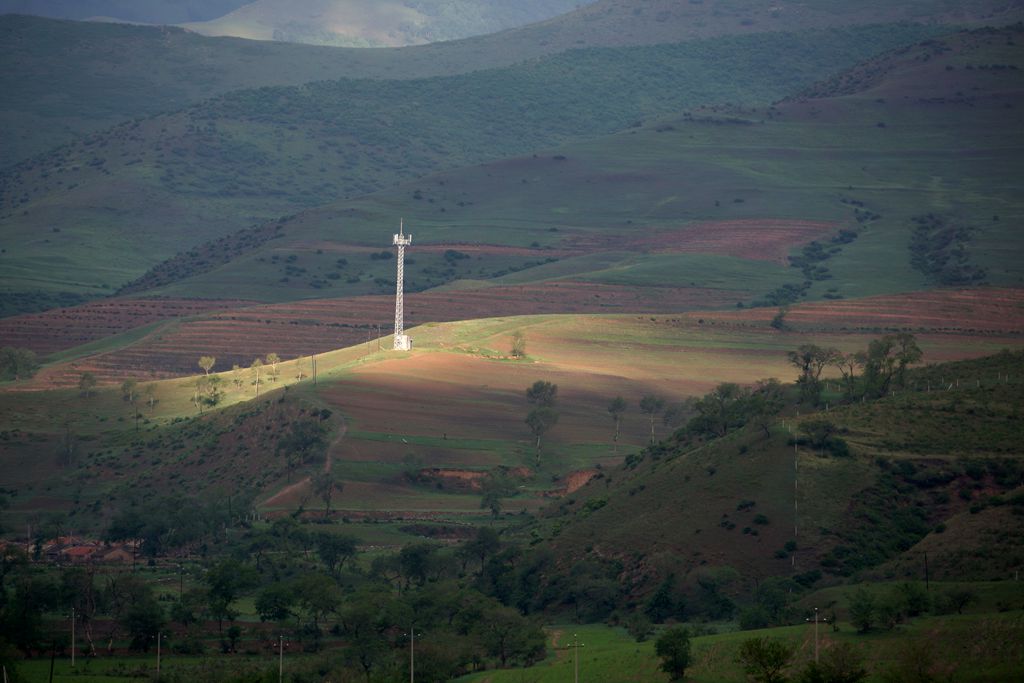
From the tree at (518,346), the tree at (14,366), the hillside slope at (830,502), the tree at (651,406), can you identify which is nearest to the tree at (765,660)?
the hillside slope at (830,502)

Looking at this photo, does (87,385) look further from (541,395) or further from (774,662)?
(774,662)

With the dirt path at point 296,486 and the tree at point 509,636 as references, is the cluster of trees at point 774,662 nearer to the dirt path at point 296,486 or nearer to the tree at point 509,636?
the tree at point 509,636

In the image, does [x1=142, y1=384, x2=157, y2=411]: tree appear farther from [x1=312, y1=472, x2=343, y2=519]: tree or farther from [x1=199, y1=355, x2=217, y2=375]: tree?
[x1=312, y1=472, x2=343, y2=519]: tree

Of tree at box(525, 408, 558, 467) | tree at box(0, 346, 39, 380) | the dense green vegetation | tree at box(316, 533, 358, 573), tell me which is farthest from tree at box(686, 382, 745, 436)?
tree at box(0, 346, 39, 380)

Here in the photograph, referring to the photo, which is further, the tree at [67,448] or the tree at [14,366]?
the tree at [14,366]

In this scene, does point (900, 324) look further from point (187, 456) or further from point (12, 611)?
point (12, 611)

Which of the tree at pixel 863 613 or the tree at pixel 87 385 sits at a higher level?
the tree at pixel 87 385

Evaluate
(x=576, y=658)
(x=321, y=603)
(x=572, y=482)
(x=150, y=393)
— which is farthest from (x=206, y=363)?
(x=576, y=658)

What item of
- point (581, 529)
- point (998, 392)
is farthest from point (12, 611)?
point (998, 392)
